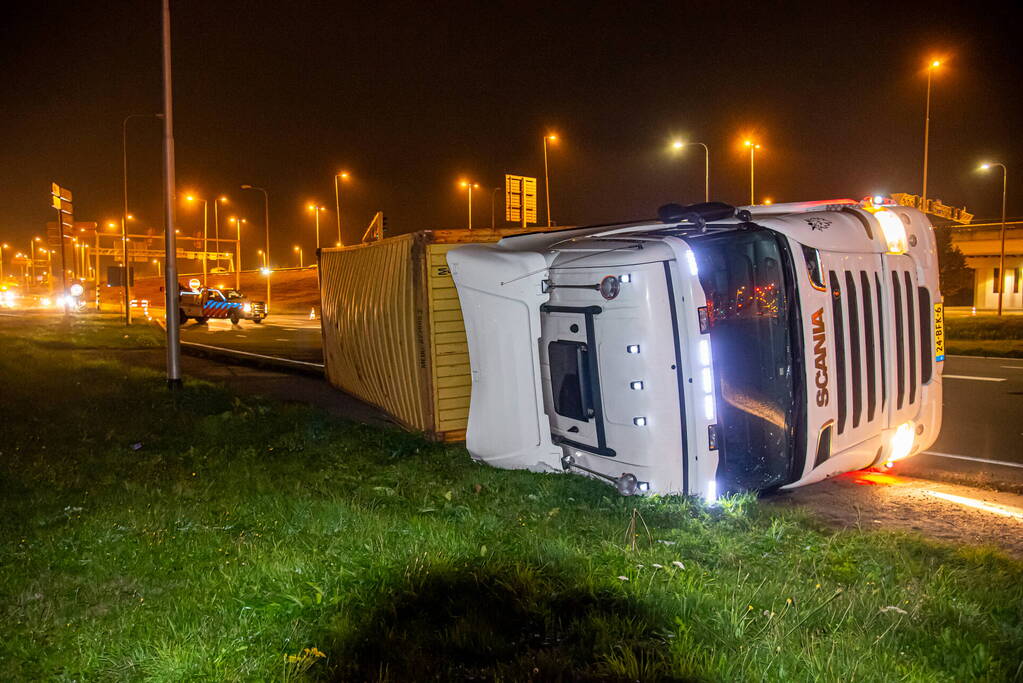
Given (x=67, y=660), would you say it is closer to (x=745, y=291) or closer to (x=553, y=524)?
(x=553, y=524)

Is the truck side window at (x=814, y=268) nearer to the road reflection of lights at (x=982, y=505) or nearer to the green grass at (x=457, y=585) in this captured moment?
the green grass at (x=457, y=585)

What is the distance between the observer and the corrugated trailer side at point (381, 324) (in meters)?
8.71

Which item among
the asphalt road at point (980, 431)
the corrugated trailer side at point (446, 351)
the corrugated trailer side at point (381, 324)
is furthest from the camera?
the corrugated trailer side at point (381, 324)

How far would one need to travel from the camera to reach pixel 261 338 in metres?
26.2

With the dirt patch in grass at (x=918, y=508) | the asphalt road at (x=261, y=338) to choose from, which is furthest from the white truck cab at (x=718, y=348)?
the asphalt road at (x=261, y=338)

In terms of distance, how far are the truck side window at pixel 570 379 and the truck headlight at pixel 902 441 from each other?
2534 millimetres

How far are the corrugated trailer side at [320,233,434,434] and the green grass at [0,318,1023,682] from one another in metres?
2.15

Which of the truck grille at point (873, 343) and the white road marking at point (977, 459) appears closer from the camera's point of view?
the truck grille at point (873, 343)

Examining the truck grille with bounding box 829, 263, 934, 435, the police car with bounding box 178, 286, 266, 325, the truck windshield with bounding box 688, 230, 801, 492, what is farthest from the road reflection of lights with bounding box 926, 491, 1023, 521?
the police car with bounding box 178, 286, 266, 325

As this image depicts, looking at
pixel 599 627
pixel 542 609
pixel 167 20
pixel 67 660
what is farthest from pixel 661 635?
pixel 167 20

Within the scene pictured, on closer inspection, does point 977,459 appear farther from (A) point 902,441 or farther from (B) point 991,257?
(B) point 991,257

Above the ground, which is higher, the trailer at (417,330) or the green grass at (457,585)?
the trailer at (417,330)

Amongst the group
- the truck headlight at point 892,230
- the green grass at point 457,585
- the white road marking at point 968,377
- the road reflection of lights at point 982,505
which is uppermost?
the truck headlight at point 892,230

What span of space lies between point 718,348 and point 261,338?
74.5ft
